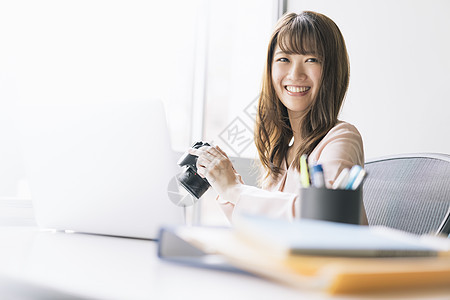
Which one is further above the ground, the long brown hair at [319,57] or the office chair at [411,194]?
the long brown hair at [319,57]

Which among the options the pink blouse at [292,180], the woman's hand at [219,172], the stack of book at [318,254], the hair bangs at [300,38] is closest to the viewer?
the stack of book at [318,254]

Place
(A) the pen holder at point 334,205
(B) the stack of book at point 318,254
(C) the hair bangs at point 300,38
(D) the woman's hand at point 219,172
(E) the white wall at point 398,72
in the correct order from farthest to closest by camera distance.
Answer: (E) the white wall at point 398,72, (C) the hair bangs at point 300,38, (D) the woman's hand at point 219,172, (A) the pen holder at point 334,205, (B) the stack of book at point 318,254

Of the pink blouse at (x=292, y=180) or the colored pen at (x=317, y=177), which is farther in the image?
the pink blouse at (x=292, y=180)

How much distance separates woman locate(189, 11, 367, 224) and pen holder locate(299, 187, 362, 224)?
0.39 m

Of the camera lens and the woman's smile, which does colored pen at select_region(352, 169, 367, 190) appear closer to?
the camera lens

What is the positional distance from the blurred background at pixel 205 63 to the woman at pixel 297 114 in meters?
0.79

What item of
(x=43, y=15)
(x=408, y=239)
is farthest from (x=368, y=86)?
(x=408, y=239)

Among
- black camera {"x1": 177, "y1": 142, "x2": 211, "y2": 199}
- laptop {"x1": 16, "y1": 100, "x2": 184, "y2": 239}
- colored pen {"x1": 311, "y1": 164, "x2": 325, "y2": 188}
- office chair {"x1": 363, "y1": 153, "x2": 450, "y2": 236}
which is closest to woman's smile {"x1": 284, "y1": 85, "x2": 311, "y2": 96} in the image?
office chair {"x1": 363, "y1": 153, "x2": 450, "y2": 236}

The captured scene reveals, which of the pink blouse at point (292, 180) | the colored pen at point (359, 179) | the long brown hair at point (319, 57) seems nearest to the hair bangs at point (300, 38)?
the long brown hair at point (319, 57)

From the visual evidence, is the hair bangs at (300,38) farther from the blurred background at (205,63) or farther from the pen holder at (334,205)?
the blurred background at (205,63)

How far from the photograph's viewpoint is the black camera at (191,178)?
95 centimetres

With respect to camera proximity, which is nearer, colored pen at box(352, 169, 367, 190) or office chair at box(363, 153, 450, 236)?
colored pen at box(352, 169, 367, 190)

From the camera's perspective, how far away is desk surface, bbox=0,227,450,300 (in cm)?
41

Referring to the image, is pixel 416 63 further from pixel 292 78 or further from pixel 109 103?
pixel 109 103
